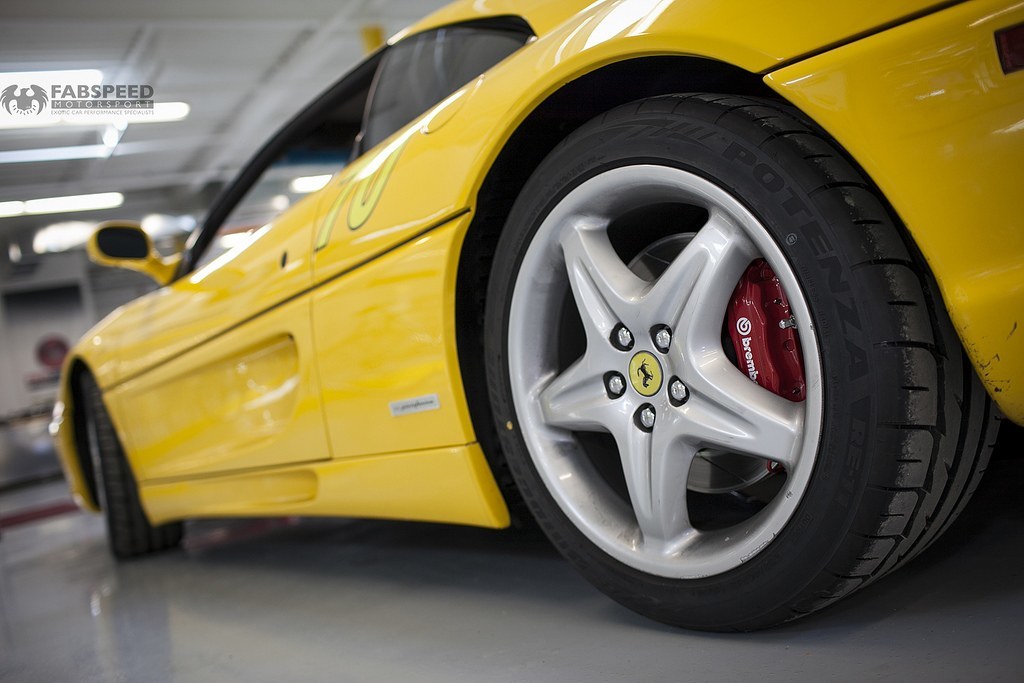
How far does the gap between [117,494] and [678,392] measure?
2501 millimetres

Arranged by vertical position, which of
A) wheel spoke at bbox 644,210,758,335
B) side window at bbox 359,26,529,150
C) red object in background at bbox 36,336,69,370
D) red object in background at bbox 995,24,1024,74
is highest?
red object in background at bbox 36,336,69,370

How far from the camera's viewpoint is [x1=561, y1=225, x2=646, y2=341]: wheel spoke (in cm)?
139

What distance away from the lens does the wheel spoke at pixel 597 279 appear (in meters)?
1.39

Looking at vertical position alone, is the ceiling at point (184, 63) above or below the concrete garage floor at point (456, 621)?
above

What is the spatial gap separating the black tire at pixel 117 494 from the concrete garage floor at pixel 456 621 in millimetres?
142

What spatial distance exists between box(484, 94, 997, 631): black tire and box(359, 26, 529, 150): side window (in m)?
0.65

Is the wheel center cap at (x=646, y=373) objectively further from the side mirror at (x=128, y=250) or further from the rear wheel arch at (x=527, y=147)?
the side mirror at (x=128, y=250)

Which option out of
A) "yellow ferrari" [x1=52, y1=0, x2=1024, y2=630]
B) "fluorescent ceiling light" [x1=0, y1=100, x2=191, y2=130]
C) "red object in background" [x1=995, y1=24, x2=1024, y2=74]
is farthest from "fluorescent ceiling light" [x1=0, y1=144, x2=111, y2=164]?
"red object in background" [x1=995, y1=24, x2=1024, y2=74]

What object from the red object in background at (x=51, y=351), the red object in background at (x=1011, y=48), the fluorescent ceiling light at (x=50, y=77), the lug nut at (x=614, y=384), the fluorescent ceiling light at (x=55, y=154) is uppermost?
the fluorescent ceiling light at (x=55, y=154)

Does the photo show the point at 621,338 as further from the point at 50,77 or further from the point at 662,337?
the point at 50,77

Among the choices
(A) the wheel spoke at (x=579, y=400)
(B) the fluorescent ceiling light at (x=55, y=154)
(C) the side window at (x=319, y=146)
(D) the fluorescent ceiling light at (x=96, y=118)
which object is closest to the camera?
(A) the wheel spoke at (x=579, y=400)

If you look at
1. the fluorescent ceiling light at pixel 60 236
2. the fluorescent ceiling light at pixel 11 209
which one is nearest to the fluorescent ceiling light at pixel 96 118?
the fluorescent ceiling light at pixel 11 209

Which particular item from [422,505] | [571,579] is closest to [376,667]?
[422,505]

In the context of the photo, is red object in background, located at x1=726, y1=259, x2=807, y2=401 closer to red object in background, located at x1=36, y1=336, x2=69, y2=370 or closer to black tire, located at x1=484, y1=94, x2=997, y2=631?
black tire, located at x1=484, y1=94, x2=997, y2=631
